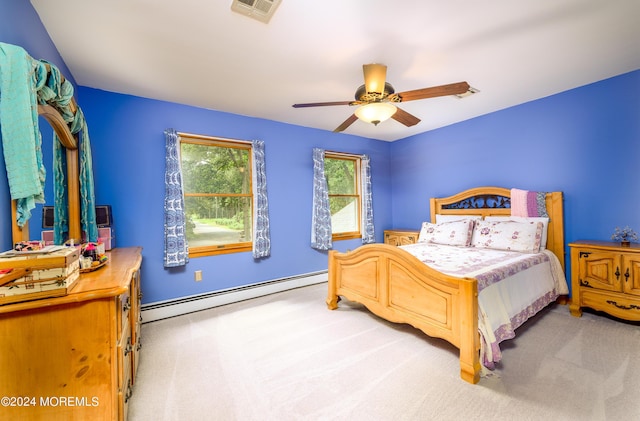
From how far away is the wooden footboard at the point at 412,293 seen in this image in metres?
1.80

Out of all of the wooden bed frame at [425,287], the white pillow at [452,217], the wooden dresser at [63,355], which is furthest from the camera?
the white pillow at [452,217]

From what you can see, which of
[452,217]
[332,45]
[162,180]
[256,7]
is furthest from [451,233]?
[162,180]

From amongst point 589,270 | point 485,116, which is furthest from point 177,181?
point 589,270

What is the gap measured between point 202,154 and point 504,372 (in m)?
3.72

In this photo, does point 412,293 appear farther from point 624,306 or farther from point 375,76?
point 624,306

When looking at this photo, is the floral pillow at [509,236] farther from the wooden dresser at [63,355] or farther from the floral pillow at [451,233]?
the wooden dresser at [63,355]

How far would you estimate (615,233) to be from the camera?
2770 mm

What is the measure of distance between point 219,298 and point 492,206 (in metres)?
3.89

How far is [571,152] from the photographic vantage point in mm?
3035

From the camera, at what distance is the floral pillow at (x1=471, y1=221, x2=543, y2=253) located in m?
2.99

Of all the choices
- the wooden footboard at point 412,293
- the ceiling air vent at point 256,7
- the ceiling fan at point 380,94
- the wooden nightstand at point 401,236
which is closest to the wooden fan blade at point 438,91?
the ceiling fan at point 380,94

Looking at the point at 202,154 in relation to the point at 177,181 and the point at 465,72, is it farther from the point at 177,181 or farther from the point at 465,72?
the point at 465,72

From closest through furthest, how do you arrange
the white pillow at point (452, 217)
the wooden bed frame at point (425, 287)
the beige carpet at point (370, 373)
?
1. the beige carpet at point (370, 373)
2. the wooden bed frame at point (425, 287)
3. the white pillow at point (452, 217)

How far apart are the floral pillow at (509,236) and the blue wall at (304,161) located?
0.48 meters
